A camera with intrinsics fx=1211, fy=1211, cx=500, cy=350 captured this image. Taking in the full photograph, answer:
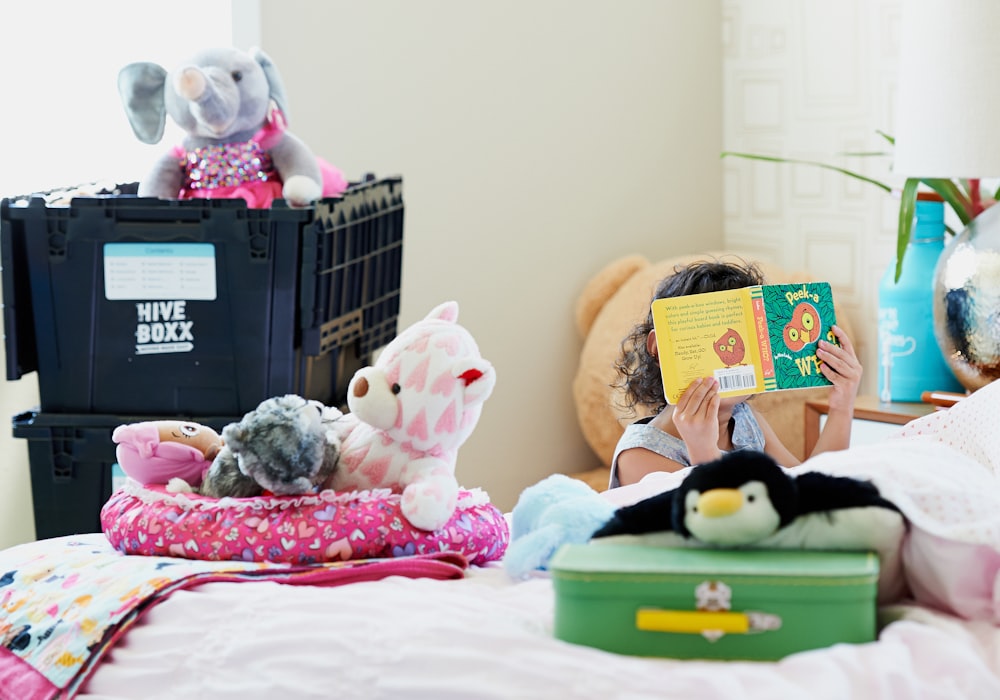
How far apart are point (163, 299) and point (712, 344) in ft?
2.53

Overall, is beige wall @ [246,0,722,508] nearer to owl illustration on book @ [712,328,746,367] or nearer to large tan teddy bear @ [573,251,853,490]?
large tan teddy bear @ [573,251,853,490]

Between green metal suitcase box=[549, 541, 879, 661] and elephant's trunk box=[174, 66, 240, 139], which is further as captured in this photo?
→ elephant's trunk box=[174, 66, 240, 139]

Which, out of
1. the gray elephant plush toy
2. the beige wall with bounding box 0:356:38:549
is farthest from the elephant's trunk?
the beige wall with bounding box 0:356:38:549

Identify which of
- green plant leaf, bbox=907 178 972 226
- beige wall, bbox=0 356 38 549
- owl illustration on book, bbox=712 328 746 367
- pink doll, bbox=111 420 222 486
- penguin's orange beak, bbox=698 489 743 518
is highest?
green plant leaf, bbox=907 178 972 226

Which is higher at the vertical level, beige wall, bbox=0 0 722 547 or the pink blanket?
beige wall, bbox=0 0 722 547

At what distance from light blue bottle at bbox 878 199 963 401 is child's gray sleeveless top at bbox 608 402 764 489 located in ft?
1.95

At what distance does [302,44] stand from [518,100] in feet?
1.71

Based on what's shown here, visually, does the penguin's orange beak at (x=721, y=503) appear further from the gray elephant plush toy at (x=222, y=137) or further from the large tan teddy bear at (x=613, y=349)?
the large tan teddy bear at (x=613, y=349)

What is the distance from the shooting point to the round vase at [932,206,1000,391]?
183 cm

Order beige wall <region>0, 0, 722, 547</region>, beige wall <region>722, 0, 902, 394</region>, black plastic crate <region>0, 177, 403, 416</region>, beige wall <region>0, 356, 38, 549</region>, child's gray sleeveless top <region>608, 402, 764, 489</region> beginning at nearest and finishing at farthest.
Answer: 1. child's gray sleeveless top <region>608, 402, 764, 489</region>
2. black plastic crate <region>0, 177, 403, 416</region>
3. beige wall <region>0, 356, 38, 549</region>
4. beige wall <region>0, 0, 722, 547</region>
5. beige wall <region>722, 0, 902, 394</region>

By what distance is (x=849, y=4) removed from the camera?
2.56 m

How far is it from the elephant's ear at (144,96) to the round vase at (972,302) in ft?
4.03

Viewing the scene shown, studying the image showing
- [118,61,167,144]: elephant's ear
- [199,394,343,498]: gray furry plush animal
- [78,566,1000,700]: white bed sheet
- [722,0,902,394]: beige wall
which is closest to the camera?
[78,566,1000,700]: white bed sheet

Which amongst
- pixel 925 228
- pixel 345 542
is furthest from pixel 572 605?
pixel 925 228
